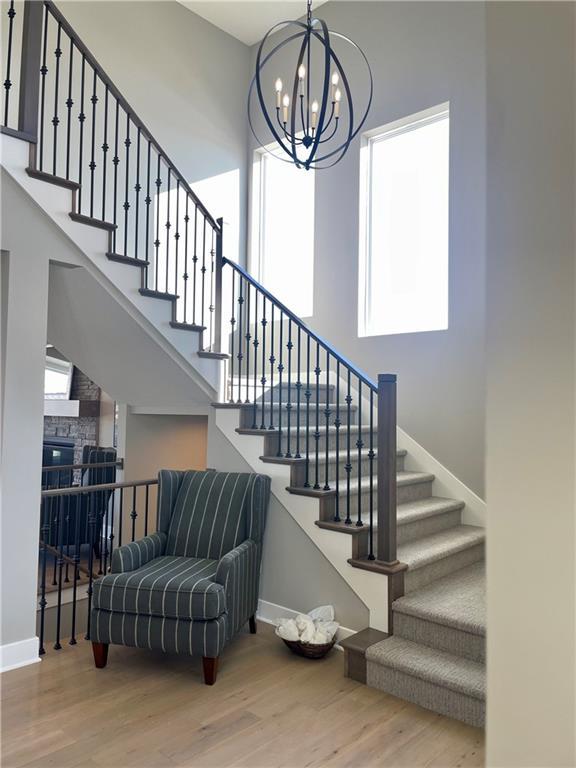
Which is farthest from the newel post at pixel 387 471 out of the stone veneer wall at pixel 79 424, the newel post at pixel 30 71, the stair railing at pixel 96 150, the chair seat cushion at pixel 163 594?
the stone veneer wall at pixel 79 424

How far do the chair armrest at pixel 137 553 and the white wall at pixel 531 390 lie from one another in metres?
2.48

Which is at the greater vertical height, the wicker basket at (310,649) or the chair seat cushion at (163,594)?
the chair seat cushion at (163,594)

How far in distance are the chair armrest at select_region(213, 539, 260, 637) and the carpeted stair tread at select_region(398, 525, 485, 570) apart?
2.86ft

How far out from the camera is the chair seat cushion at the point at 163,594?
2.79m

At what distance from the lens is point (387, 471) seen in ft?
10.2

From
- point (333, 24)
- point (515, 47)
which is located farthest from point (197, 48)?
point (515, 47)

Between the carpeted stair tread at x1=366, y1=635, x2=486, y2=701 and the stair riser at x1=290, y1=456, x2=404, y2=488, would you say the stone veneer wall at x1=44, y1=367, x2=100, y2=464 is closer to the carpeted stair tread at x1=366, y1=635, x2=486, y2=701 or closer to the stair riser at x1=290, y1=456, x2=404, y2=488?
the stair riser at x1=290, y1=456, x2=404, y2=488

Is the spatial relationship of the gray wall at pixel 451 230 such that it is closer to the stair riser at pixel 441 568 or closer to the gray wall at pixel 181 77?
the stair riser at pixel 441 568

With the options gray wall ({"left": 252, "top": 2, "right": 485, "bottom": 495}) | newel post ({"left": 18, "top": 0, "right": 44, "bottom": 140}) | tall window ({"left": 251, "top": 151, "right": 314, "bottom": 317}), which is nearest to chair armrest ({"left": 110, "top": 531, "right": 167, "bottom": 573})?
gray wall ({"left": 252, "top": 2, "right": 485, "bottom": 495})

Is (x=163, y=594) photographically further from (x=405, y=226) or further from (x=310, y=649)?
(x=405, y=226)

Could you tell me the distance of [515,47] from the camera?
98 centimetres

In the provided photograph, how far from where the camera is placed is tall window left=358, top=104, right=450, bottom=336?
4.62m

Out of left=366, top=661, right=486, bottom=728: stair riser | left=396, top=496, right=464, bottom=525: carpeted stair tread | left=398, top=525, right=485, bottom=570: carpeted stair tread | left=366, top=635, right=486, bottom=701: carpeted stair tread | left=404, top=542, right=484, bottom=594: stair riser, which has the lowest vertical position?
left=366, top=661, right=486, bottom=728: stair riser

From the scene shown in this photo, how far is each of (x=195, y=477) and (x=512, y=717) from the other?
115 inches
